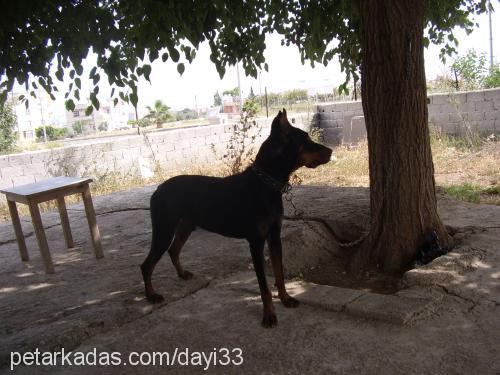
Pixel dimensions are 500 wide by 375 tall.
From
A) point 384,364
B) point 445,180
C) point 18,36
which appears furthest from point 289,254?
point 445,180

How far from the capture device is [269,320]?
326 cm

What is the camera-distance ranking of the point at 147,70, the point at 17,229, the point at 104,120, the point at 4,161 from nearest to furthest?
the point at 147,70 → the point at 17,229 → the point at 4,161 → the point at 104,120

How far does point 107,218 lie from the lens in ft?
22.8

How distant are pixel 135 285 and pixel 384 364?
233cm

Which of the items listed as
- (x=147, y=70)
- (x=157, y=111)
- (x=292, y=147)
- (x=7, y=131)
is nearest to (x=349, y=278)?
(x=292, y=147)

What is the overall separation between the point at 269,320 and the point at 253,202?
0.82 metres

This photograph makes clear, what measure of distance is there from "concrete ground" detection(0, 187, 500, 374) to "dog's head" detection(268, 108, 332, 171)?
1.07 meters

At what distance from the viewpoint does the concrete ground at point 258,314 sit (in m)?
2.81

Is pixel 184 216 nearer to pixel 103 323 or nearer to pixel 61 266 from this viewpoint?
pixel 103 323

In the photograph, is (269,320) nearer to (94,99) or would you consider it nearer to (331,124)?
(94,99)

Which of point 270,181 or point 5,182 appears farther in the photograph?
point 5,182

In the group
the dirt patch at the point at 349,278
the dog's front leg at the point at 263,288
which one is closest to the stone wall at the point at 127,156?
the dirt patch at the point at 349,278

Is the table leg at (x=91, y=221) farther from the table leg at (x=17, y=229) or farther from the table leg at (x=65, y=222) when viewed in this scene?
the table leg at (x=17, y=229)

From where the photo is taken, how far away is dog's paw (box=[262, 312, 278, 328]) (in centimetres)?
326
